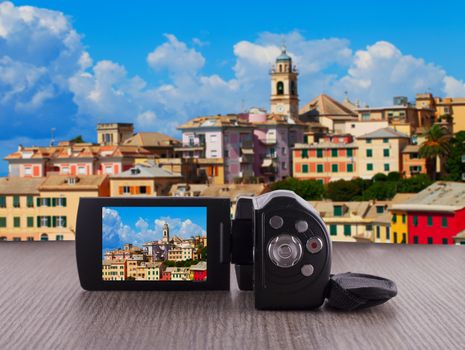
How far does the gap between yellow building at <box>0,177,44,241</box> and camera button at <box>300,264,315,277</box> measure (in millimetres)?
29869

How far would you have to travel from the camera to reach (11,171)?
39.3 metres

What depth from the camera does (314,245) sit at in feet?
4.92

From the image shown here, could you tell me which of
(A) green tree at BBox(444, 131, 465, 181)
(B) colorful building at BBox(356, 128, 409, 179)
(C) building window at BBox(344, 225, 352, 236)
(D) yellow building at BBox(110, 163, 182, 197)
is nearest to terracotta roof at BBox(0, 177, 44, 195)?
(D) yellow building at BBox(110, 163, 182, 197)

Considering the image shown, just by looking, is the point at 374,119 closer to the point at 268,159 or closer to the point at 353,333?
the point at 268,159

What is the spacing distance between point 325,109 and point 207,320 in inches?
2031

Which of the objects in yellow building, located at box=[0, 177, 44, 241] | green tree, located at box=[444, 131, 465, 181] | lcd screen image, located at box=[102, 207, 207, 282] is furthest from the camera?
green tree, located at box=[444, 131, 465, 181]

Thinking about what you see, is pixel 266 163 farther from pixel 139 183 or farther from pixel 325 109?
pixel 325 109

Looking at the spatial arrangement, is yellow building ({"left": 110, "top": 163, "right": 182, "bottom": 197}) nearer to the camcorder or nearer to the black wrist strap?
the camcorder

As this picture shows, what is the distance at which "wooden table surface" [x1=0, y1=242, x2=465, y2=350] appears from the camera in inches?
51.9

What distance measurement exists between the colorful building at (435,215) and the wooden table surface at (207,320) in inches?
689

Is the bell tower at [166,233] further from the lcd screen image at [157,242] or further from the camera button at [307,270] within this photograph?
the camera button at [307,270]

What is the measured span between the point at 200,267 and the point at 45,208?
29.5 m

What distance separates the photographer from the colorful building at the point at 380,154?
3641 centimetres

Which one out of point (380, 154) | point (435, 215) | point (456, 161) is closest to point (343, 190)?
point (456, 161)
